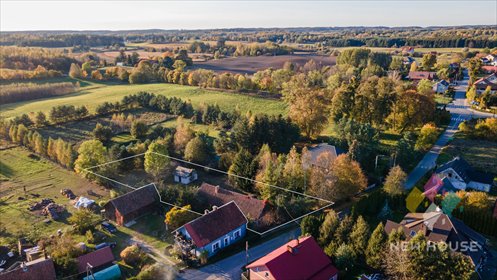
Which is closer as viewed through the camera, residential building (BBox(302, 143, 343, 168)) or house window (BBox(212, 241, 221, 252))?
house window (BBox(212, 241, 221, 252))

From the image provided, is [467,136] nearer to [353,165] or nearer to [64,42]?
[353,165]

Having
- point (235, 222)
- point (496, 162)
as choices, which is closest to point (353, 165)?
point (235, 222)

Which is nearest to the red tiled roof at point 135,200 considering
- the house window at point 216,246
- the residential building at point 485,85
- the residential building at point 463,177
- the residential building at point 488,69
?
the house window at point 216,246

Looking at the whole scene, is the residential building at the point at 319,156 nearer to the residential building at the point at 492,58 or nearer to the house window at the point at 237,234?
the house window at the point at 237,234

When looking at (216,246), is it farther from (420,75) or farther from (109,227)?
(420,75)

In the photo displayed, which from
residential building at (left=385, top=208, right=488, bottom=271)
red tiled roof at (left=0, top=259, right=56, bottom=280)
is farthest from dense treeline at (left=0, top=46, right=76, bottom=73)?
residential building at (left=385, top=208, right=488, bottom=271)

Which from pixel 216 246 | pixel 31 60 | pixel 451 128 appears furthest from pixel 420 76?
pixel 31 60

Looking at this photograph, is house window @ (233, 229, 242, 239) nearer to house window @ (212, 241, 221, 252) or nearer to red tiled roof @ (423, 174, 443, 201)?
house window @ (212, 241, 221, 252)
